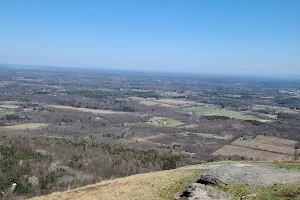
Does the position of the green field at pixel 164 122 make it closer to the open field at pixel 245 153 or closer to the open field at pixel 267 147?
the open field at pixel 267 147

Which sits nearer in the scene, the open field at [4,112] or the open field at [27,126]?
the open field at [27,126]

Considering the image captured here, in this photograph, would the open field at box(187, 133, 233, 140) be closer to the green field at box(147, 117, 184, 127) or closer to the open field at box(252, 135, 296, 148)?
the open field at box(252, 135, 296, 148)

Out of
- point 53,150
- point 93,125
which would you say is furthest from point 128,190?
point 93,125

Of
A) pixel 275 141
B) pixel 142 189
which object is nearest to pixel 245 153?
pixel 275 141

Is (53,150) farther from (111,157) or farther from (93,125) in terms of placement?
(93,125)

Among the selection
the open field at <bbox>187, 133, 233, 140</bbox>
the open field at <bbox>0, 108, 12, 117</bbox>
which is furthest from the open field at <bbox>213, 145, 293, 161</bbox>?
the open field at <bbox>0, 108, 12, 117</bbox>

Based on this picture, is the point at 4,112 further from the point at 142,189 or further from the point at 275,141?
the point at 142,189

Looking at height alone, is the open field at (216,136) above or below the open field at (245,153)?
below

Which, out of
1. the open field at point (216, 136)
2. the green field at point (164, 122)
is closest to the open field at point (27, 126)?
the green field at point (164, 122)

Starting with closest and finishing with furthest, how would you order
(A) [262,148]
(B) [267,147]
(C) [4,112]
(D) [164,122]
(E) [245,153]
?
(E) [245,153], (A) [262,148], (B) [267,147], (D) [164,122], (C) [4,112]
